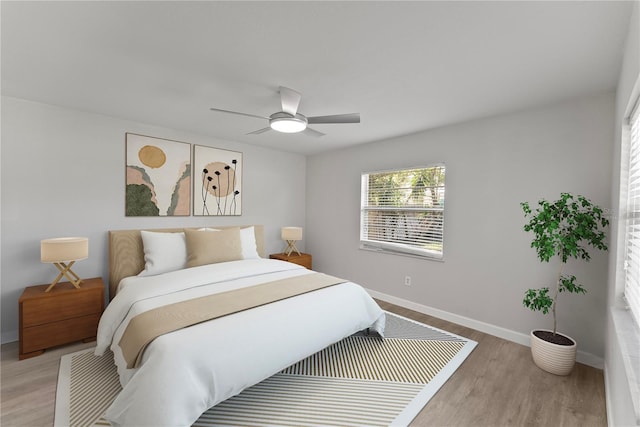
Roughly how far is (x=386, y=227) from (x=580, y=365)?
2.40 m

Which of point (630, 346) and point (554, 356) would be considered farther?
point (554, 356)

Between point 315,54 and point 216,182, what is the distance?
269 centimetres

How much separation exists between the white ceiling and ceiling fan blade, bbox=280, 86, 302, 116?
7cm

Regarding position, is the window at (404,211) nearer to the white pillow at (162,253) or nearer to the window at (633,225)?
the window at (633,225)

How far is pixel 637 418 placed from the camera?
93 centimetres

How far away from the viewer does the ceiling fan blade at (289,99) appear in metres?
2.31

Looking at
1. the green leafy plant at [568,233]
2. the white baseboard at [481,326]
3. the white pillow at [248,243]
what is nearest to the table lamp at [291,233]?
the white pillow at [248,243]

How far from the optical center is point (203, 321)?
1868mm

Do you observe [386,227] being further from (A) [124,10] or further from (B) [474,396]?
(A) [124,10]

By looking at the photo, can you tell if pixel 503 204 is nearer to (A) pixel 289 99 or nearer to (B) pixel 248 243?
(A) pixel 289 99

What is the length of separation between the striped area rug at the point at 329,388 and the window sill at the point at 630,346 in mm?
1159

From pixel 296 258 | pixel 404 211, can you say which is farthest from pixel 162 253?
pixel 404 211

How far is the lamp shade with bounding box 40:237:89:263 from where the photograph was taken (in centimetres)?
248

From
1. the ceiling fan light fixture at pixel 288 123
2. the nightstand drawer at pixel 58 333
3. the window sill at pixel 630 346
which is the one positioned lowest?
the nightstand drawer at pixel 58 333
